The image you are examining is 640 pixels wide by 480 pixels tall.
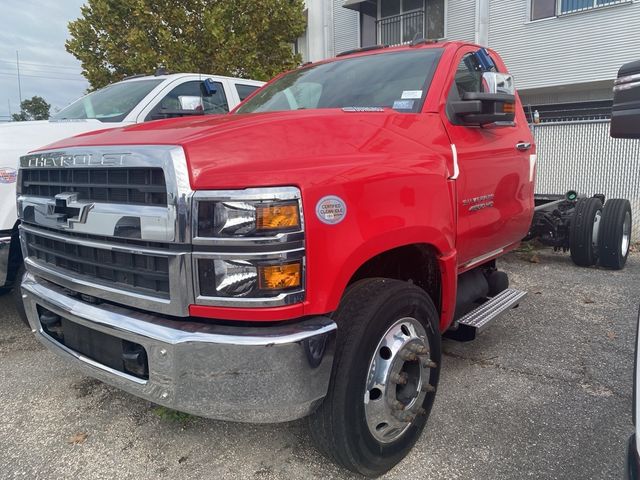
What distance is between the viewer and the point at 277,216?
1.85 metres

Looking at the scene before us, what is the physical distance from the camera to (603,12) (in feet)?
41.9

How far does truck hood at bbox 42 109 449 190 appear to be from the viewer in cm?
189

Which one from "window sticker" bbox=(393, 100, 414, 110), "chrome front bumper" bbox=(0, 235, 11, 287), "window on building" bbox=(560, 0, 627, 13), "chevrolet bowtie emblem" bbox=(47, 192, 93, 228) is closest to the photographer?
"chevrolet bowtie emblem" bbox=(47, 192, 93, 228)

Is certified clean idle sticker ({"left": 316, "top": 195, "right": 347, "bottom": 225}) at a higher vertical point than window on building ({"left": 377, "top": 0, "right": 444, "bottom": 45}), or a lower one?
lower

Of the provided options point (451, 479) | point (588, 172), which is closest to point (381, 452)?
point (451, 479)

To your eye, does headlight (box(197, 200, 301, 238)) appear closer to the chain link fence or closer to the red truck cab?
the red truck cab

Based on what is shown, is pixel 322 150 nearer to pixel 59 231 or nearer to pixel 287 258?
pixel 287 258

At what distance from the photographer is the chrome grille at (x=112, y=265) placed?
2.01m

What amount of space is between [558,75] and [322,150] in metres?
13.8

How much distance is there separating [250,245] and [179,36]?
11854mm

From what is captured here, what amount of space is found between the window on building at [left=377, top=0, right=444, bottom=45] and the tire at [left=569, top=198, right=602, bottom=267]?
424 inches

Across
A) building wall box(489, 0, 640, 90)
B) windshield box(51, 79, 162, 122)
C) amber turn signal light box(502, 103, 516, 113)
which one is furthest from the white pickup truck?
building wall box(489, 0, 640, 90)

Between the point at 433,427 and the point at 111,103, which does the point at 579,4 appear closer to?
the point at 111,103

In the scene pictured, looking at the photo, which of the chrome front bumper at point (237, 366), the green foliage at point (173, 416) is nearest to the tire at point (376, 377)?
the chrome front bumper at point (237, 366)
